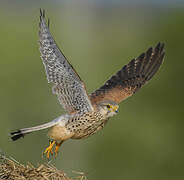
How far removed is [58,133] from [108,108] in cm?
67

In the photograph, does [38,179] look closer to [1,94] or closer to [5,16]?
[1,94]

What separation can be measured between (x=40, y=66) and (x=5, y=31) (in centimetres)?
474

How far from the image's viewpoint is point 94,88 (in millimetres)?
23031

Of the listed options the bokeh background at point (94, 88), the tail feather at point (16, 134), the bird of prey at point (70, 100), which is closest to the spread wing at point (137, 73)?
the bird of prey at point (70, 100)

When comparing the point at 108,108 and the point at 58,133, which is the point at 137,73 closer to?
the point at 108,108

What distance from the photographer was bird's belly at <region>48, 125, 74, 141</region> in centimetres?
702

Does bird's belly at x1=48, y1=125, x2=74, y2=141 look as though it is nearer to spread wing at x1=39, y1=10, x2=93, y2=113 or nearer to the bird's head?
spread wing at x1=39, y1=10, x2=93, y2=113

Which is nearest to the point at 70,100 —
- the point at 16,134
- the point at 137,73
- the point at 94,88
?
the point at 16,134

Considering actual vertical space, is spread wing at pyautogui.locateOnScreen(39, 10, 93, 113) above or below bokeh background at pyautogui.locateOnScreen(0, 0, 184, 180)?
above

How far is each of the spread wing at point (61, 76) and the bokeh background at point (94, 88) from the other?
912 centimetres

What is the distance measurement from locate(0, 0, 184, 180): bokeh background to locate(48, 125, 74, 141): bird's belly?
906 centimetres

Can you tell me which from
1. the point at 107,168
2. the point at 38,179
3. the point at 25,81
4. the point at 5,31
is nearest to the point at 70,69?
the point at 38,179

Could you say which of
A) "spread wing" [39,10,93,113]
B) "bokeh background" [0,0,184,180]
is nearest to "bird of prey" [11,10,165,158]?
"spread wing" [39,10,93,113]

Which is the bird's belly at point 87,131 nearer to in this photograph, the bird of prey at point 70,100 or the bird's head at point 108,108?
the bird of prey at point 70,100
